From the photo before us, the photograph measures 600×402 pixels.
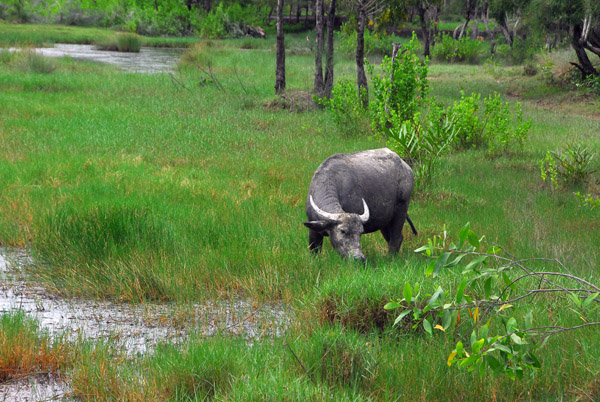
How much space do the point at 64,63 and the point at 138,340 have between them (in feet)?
79.3

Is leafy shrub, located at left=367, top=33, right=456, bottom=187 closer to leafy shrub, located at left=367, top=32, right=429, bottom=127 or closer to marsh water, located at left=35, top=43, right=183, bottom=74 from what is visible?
leafy shrub, located at left=367, top=32, right=429, bottom=127

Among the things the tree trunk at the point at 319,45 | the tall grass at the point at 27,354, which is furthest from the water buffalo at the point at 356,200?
the tree trunk at the point at 319,45

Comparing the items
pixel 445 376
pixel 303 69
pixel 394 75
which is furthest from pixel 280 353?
pixel 303 69

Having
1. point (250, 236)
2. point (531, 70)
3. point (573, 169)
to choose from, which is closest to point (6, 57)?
point (250, 236)

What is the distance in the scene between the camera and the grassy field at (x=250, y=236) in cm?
420

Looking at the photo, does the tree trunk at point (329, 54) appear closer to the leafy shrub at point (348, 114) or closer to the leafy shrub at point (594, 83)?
the leafy shrub at point (348, 114)

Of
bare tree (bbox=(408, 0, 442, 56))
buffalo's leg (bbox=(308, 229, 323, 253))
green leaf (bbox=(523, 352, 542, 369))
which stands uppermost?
bare tree (bbox=(408, 0, 442, 56))

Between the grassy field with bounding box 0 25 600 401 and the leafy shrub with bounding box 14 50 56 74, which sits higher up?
the leafy shrub with bounding box 14 50 56 74

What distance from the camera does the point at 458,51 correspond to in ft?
118

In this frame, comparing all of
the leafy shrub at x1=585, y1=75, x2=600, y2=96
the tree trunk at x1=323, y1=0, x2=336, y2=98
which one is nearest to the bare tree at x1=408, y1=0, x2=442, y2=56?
the leafy shrub at x1=585, y1=75, x2=600, y2=96

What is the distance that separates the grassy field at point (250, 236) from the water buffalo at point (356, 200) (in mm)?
313

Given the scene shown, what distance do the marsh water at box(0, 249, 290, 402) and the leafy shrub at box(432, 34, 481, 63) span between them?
32.8 m

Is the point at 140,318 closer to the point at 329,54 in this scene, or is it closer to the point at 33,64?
the point at 329,54

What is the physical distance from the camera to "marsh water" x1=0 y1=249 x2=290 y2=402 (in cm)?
520
